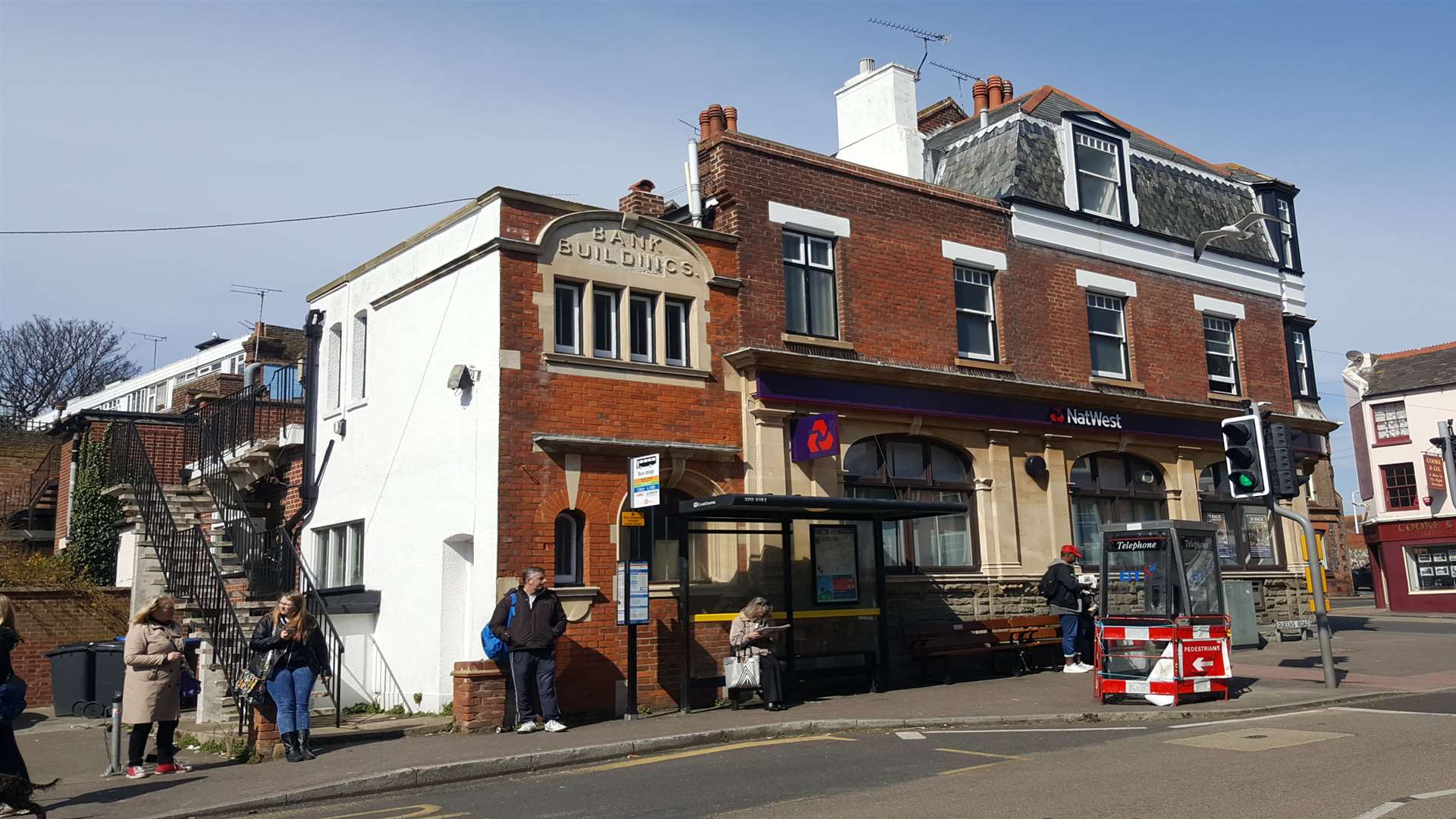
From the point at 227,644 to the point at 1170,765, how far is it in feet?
35.3

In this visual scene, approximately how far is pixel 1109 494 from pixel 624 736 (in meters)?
12.3

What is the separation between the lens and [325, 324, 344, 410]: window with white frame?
1875 cm

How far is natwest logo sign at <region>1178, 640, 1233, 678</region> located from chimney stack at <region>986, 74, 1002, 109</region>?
1408 centimetres

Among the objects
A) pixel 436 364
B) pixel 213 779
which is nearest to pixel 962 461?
pixel 436 364

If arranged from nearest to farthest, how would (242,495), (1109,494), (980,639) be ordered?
(980,639), (242,495), (1109,494)

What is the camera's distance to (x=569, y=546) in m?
15.2

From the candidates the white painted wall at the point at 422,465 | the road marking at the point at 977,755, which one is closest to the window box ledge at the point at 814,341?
the white painted wall at the point at 422,465

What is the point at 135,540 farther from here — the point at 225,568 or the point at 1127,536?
the point at 1127,536

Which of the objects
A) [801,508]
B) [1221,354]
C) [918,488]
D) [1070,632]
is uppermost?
[1221,354]

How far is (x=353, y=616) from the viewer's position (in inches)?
655

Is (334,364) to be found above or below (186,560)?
above

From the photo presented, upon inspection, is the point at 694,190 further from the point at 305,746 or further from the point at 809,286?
the point at 305,746

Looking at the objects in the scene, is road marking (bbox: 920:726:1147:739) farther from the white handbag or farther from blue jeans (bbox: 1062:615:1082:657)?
blue jeans (bbox: 1062:615:1082:657)

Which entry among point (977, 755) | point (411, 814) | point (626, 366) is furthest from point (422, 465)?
point (977, 755)
